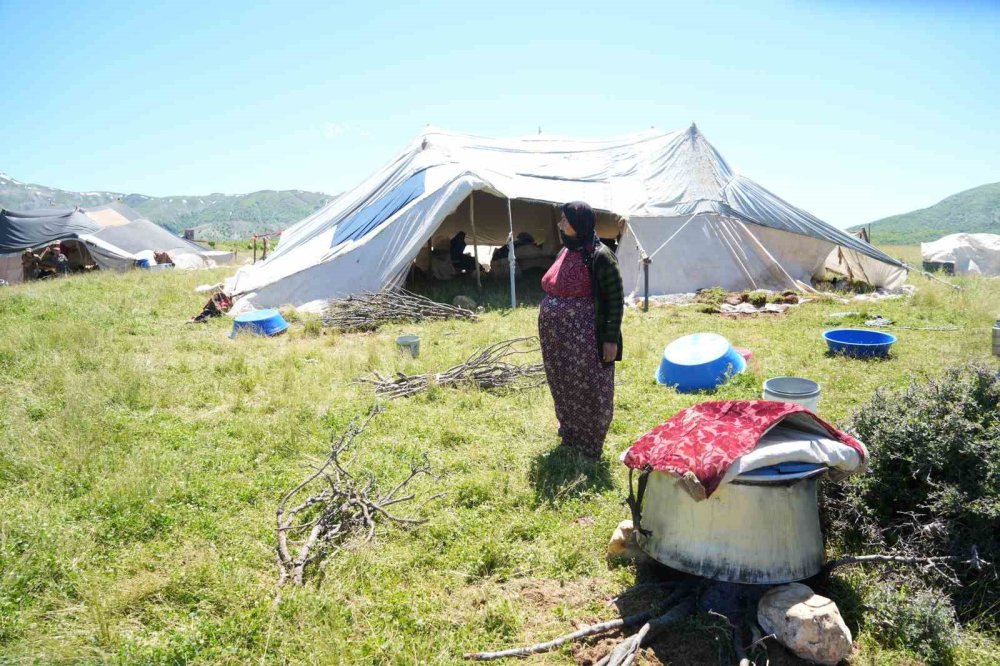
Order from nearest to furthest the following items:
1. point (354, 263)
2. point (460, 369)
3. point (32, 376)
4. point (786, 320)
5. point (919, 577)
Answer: point (919, 577)
point (460, 369)
point (32, 376)
point (786, 320)
point (354, 263)

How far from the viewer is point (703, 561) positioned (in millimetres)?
2301

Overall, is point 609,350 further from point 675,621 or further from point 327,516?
point 327,516

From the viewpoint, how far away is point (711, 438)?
7.72ft

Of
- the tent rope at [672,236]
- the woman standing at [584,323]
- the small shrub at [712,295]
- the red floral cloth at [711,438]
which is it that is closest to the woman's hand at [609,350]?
the woman standing at [584,323]

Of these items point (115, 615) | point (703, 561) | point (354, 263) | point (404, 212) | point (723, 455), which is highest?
point (404, 212)

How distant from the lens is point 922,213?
77062mm

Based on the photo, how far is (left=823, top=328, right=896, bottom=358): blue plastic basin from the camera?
19.5 feet

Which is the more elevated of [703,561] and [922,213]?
[922,213]

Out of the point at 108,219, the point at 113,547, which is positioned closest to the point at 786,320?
the point at 113,547

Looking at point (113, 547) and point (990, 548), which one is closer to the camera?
point (990, 548)

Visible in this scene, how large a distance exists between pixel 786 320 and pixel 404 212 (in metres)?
6.11

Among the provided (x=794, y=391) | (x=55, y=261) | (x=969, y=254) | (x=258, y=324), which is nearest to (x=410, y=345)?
(x=258, y=324)

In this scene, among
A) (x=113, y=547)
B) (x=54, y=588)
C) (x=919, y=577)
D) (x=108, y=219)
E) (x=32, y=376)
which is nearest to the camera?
(x=919, y=577)

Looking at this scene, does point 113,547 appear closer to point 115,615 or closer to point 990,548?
point 115,615
